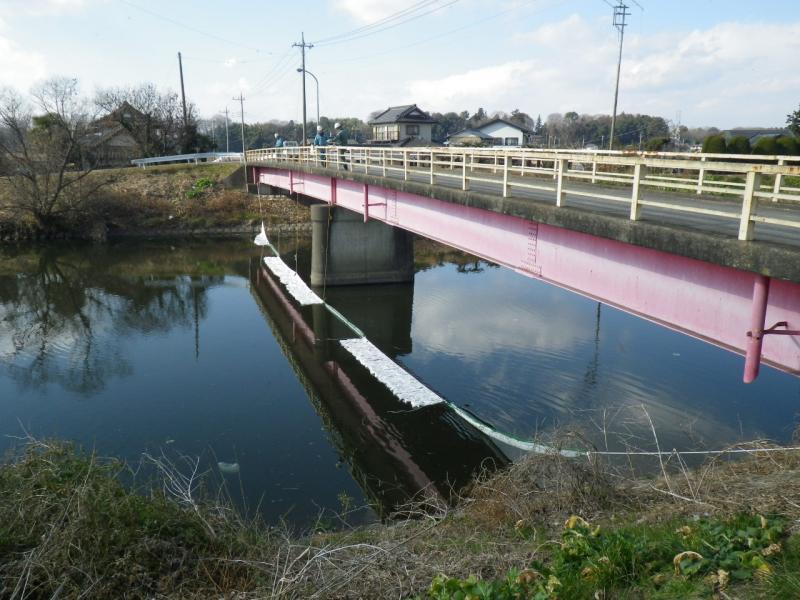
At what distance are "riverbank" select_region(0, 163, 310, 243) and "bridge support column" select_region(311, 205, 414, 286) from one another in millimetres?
18147

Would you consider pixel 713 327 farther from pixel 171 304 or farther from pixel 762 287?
pixel 171 304

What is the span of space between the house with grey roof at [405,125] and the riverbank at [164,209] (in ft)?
93.4

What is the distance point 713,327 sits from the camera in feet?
26.5

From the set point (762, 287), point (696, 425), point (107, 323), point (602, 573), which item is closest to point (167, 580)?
point (602, 573)

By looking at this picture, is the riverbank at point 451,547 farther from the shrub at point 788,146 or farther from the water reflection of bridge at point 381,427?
the shrub at point 788,146

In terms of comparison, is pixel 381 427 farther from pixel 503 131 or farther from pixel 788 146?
pixel 503 131

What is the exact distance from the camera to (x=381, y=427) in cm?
1438

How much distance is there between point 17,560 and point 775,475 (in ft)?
25.5

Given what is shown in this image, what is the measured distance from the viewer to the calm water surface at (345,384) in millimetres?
12625

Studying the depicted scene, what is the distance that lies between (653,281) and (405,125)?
71524 mm

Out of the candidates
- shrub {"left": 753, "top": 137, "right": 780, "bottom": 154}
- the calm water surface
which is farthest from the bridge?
shrub {"left": 753, "top": 137, "right": 780, "bottom": 154}

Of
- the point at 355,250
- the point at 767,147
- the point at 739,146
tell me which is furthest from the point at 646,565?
the point at 739,146

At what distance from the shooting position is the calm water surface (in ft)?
41.4

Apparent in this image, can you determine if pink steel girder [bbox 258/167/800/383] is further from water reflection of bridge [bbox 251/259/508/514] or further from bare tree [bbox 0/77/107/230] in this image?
bare tree [bbox 0/77/107/230]
